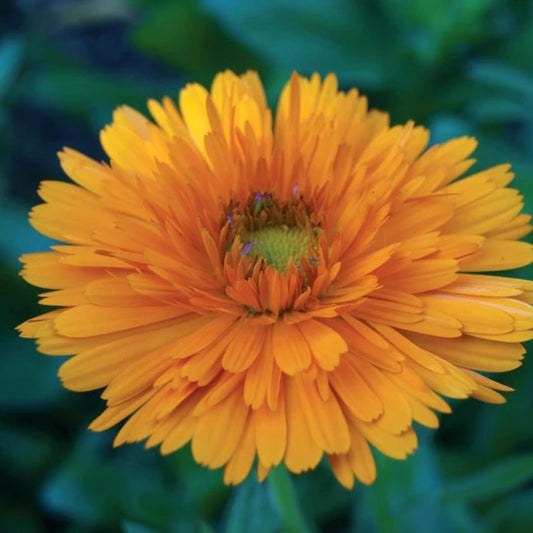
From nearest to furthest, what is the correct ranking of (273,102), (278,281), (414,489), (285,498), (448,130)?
(278,281) < (285,498) < (414,489) < (448,130) < (273,102)

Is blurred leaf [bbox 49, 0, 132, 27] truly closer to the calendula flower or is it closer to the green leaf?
the calendula flower

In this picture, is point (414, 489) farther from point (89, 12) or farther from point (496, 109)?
point (89, 12)

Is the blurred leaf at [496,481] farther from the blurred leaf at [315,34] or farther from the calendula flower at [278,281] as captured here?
the blurred leaf at [315,34]

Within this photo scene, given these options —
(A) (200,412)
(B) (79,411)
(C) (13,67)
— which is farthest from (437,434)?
(C) (13,67)

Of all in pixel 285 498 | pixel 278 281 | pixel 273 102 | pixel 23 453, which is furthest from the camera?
pixel 273 102

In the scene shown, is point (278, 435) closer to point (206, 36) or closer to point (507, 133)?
point (206, 36)

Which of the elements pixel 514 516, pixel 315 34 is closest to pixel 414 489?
pixel 514 516
